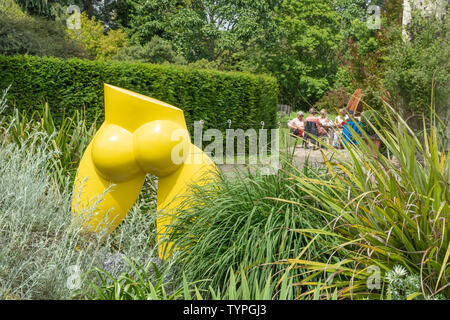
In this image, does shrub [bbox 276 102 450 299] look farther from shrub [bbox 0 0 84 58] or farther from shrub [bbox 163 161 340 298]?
shrub [bbox 0 0 84 58]

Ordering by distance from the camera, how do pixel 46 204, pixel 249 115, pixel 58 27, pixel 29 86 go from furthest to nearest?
pixel 58 27 → pixel 249 115 → pixel 29 86 → pixel 46 204

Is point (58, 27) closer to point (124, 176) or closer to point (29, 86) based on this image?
point (29, 86)

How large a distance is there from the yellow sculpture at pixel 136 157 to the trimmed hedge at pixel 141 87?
9.53 ft

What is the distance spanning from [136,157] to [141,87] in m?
7.23

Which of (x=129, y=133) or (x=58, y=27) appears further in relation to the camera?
(x=58, y=27)

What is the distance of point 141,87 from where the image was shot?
10.4m

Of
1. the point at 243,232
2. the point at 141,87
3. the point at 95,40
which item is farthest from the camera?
the point at 95,40

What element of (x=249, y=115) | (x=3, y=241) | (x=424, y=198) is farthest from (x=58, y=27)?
(x=424, y=198)

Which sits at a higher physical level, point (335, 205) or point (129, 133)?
point (129, 133)

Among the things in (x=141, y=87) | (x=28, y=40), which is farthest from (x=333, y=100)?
(x=28, y=40)

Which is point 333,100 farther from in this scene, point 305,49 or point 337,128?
point 305,49

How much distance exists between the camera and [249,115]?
13383mm
